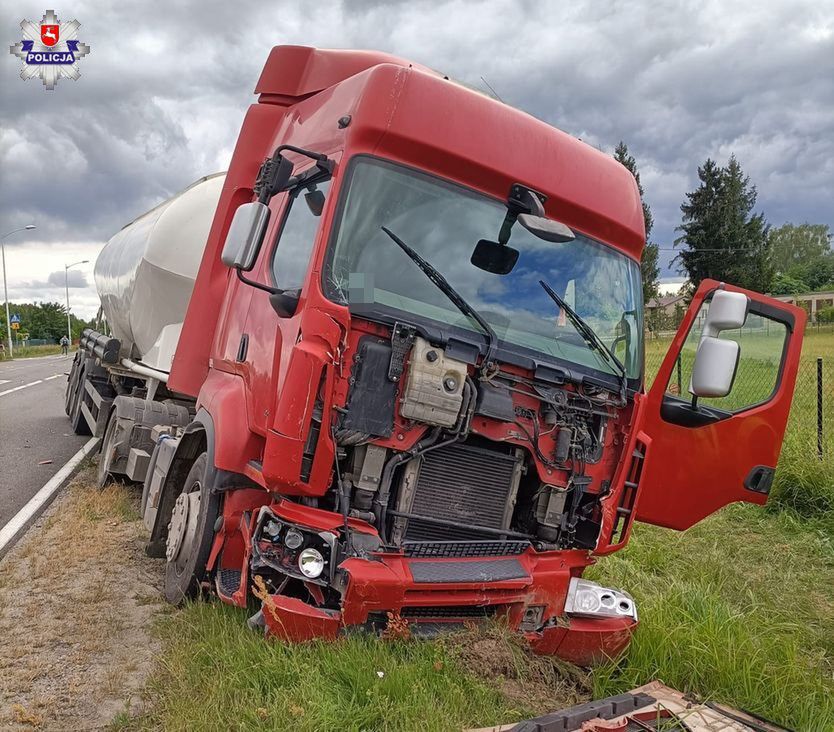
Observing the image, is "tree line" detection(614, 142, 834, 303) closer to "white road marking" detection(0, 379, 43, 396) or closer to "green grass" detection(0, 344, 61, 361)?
"white road marking" detection(0, 379, 43, 396)

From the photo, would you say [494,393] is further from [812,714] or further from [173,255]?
[173,255]

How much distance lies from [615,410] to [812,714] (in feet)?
5.60

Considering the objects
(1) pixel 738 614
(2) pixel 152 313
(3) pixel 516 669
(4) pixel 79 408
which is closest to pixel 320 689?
(3) pixel 516 669

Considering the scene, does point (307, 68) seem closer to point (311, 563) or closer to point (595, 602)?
point (311, 563)

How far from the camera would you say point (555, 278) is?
4062mm

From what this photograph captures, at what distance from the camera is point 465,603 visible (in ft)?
11.7

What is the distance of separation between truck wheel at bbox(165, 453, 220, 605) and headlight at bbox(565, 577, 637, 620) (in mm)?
1943

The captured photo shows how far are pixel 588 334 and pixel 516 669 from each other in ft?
5.79

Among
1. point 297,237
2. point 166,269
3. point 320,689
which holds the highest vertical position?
point 297,237

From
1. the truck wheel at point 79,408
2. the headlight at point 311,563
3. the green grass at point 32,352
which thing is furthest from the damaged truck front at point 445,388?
the green grass at point 32,352

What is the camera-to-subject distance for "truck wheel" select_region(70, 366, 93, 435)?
10.7 m

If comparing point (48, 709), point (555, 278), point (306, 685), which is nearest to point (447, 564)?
point (306, 685)

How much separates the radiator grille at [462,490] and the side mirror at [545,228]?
44.7 inches

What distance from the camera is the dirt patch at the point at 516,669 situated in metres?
3.50
